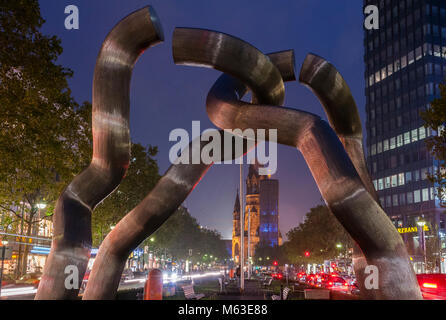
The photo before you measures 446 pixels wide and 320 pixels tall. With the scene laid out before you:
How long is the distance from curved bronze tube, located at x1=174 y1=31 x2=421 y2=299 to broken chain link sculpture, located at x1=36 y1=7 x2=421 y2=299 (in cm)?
2

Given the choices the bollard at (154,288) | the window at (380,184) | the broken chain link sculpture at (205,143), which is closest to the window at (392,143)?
the window at (380,184)

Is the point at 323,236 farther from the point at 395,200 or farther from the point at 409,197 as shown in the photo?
the point at 395,200

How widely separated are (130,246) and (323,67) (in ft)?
22.4

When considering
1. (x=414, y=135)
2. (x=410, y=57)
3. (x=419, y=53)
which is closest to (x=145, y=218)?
(x=414, y=135)

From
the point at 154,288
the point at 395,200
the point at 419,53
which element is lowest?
the point at 154,288

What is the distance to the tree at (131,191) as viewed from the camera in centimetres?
4432

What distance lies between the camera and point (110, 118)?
36.1 ft

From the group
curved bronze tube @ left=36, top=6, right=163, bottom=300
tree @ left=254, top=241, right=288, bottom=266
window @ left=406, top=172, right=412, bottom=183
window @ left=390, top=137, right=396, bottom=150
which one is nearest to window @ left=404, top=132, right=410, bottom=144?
window @ left=390, top=137, right=396, bottom=150

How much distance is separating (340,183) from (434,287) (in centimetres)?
1558

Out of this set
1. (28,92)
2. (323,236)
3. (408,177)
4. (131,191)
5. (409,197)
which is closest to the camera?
(28,92)

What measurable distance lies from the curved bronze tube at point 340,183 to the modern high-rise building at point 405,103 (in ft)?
243

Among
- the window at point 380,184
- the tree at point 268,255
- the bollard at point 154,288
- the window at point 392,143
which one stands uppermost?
the window at point 392,143

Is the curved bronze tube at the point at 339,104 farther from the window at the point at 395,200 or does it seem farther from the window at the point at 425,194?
the window at the point at 395,200
